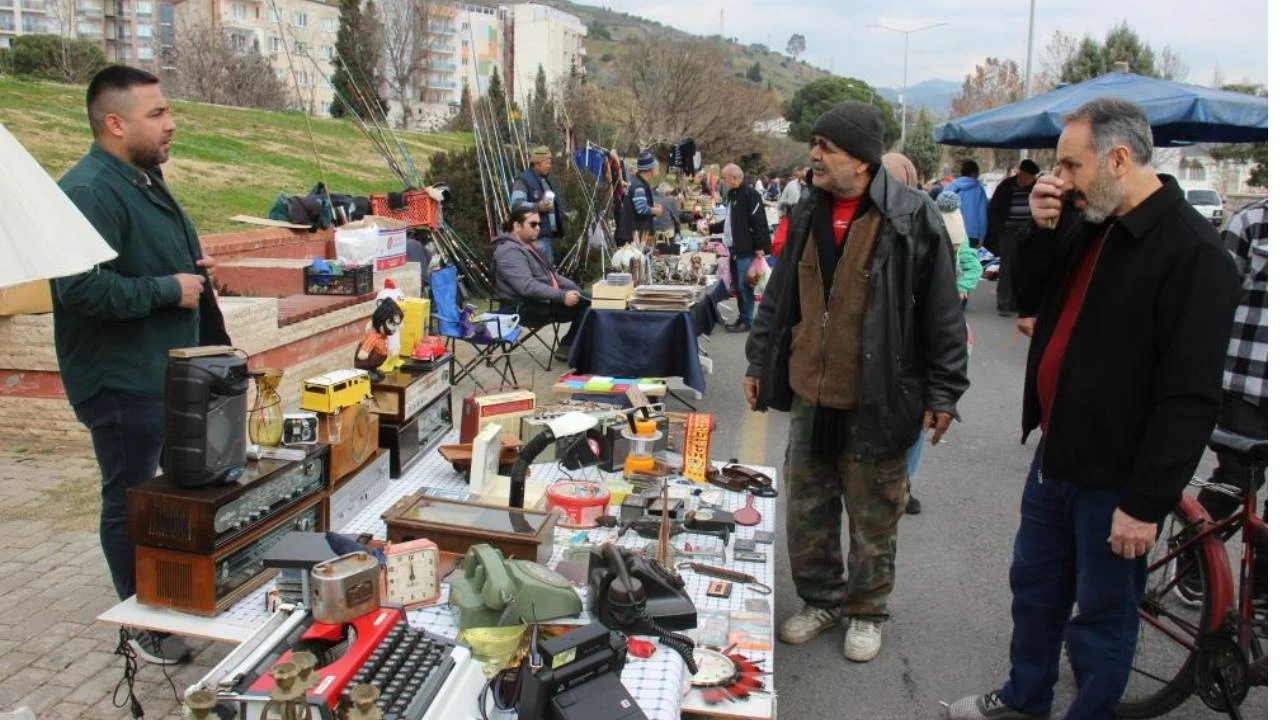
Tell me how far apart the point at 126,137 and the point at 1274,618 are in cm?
385

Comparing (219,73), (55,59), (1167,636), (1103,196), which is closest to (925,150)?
(219,73)

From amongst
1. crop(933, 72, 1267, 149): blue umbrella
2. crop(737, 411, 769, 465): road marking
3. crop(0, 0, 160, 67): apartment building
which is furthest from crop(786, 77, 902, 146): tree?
crop(737, 411, 769, 465): road marking

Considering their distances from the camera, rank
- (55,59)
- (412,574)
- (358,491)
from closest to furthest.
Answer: (412,574), (358,491), (55,59)

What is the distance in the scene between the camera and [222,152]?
63.2ft

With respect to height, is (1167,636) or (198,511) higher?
(198,511)

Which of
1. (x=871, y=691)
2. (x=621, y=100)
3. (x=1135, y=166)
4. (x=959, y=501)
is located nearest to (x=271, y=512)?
(x=871, y=691)

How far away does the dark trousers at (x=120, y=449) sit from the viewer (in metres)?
3.30

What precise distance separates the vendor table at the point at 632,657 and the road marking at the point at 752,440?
2343 mm

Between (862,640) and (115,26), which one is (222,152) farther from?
(115,26)

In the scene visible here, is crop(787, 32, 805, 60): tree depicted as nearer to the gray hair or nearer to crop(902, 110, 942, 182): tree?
crop(902, 110, 942, 182): tree

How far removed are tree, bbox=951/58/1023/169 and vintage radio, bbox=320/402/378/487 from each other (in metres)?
43.9

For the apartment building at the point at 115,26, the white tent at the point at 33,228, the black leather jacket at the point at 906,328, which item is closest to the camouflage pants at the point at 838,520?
the black leather jacket at the point at 906,328

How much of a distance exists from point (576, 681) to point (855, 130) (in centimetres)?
214

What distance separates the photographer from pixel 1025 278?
123 inches
